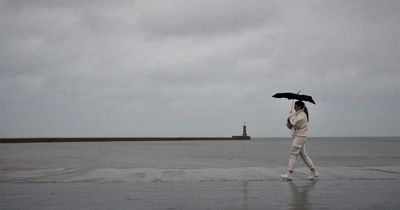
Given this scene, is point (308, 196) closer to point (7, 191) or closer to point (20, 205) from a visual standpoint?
point (20, 205)

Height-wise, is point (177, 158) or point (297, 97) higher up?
point (297, 97)

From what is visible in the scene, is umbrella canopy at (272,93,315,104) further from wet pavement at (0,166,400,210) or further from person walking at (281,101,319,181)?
wet pavement at (0,166,400,210)

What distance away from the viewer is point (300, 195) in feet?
24.4

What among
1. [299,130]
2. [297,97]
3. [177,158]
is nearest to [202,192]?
[299,130]

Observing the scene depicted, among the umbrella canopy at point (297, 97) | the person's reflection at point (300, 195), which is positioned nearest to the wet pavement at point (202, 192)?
the person's reflection at point (300, 195)

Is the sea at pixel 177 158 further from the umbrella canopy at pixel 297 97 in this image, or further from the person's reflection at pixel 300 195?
the person's reflection at pixel 300 195

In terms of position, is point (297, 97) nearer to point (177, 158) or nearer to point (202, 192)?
point (202, 192)

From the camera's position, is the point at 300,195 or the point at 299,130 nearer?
the point at 300,195

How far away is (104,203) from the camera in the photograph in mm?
6590

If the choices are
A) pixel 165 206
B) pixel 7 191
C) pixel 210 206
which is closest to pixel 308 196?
pixel 210 206

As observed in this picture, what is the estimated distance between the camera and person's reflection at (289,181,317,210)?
629 cm

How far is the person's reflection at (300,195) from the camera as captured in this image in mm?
6285

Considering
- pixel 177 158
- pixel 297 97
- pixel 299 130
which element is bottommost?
pixel 177 158

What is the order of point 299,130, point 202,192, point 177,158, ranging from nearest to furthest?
point 202,192 → point 299,130 → point 177,158
